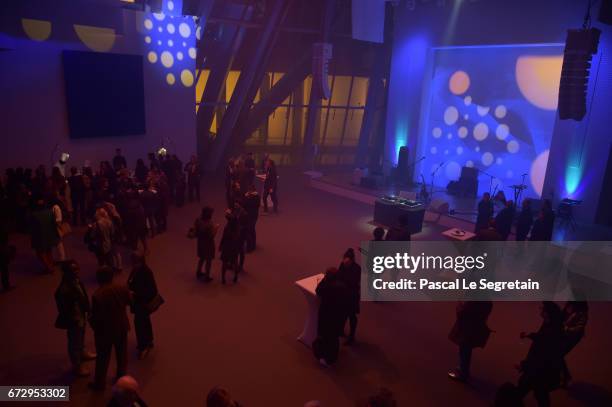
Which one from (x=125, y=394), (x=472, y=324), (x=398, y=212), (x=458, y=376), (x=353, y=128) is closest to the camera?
(x=125, y=394)

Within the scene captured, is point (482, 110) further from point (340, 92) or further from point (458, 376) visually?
point (340, 92)

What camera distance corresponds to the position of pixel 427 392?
4746mm

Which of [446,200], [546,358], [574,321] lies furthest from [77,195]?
[446,200]

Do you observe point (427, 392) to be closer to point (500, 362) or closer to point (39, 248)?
point (500, 362)

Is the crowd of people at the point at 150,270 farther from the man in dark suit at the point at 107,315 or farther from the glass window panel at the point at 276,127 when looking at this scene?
the glass window panel at the point at 276,127

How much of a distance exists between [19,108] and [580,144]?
12871mm

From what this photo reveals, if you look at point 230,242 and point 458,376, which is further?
point 230,242

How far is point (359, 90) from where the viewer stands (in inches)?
945

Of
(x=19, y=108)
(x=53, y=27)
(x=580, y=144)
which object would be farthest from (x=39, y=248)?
(x=580, y=144)

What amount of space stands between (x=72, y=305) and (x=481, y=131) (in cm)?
1199

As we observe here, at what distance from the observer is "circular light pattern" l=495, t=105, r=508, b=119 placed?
12.5m

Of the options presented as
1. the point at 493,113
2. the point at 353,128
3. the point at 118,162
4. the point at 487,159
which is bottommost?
the point at 118,162

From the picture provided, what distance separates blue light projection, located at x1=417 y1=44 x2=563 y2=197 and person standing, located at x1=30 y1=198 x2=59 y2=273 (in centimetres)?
1133

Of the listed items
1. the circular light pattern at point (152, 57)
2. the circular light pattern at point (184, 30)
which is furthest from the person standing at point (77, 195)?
the circular light pattern at point (184, 30)
